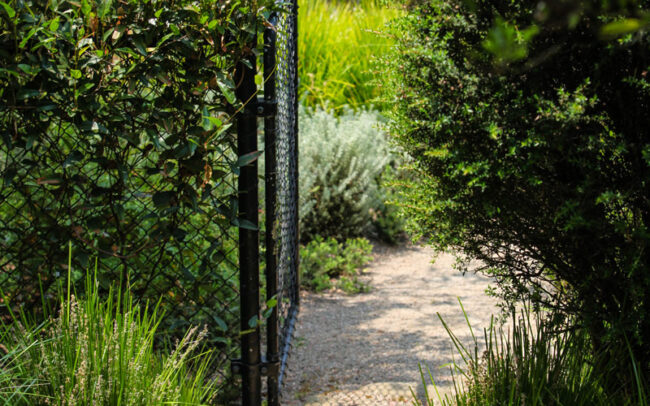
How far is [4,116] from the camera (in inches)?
90.4

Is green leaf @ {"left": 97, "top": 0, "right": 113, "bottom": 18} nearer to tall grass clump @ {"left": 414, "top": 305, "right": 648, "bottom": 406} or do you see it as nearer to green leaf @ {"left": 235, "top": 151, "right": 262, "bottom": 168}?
green leaf @ {"left": 235, "top": 151, "right": 262, "bottom": 168}

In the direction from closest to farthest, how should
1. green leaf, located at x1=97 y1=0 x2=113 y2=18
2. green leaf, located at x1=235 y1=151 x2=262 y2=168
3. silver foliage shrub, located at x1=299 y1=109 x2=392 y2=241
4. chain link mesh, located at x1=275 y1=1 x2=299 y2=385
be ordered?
green leaf, located at x1=97 y1=0 x2=113 y2=18
green leaf, located at x1=235 y1=151 x2=262 y2=168
chain link mesh, located at x1=275 y1=1 x2=299 y2=385
silver foliage shrub, located at x1=299 y1=109 x2=392 y2=241

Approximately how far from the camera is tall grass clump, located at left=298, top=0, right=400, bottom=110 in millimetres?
7898

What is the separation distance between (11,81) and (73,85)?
0.23m

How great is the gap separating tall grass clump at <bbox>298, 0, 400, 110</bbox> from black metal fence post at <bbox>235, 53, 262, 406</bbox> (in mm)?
5246

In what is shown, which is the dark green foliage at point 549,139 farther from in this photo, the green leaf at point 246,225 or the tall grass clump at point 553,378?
the green leaf at point 246,225

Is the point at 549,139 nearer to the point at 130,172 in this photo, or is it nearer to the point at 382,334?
the point at 130,172

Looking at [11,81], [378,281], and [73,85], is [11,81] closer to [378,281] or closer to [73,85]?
[73,85]

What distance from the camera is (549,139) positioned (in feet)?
5.78

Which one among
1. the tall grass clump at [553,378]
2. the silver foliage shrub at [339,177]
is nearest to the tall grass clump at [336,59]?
the silver foliage shrub at [339,177]

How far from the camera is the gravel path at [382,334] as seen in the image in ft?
10.2

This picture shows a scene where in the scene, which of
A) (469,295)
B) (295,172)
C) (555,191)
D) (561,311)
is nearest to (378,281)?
(469,295)

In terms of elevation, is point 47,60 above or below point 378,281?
above

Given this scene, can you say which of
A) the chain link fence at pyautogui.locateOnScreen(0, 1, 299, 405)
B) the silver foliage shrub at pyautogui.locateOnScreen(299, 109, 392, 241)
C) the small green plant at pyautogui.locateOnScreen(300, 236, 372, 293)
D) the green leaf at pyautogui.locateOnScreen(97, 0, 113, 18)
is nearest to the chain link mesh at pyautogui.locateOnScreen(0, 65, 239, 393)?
the chain link fence at pyautogui.locateOnScreen(0, 1, 299, 405)
